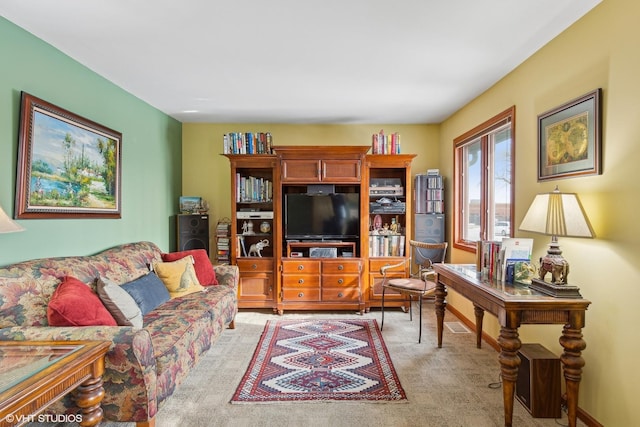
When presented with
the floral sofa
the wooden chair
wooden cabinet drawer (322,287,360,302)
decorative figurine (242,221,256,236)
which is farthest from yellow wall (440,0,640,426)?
decorative figurine (242,221,256,236)

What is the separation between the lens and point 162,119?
13.9ft

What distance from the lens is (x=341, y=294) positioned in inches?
164

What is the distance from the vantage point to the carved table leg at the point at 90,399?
1563mm

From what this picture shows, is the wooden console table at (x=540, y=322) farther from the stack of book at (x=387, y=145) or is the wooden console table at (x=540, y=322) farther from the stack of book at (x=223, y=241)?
the stack of book at (x=223, y=241)

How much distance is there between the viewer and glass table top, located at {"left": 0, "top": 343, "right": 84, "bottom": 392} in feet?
4.26

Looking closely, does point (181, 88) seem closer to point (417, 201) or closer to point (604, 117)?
point (417, 201)

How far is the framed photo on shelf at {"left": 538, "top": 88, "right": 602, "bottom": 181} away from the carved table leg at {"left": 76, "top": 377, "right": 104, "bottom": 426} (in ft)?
9.62

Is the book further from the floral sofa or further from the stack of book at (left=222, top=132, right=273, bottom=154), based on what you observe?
the stack of book at (left=222, top=132, right=273, bottom=154)

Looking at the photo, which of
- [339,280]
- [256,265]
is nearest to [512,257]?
[339,280]

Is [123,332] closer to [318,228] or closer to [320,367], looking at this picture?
[320,367]

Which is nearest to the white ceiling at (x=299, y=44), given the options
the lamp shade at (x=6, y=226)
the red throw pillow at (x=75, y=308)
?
the lamp shade at (x=6, y=226)

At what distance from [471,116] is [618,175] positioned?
216cm

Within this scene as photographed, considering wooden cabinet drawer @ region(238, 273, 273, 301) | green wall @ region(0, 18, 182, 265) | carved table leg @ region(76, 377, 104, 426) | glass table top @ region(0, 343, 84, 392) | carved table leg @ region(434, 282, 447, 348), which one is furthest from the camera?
wooden cabinet drawer @ region(238, 273, 273, 301)

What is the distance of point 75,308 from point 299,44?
2268 mm
